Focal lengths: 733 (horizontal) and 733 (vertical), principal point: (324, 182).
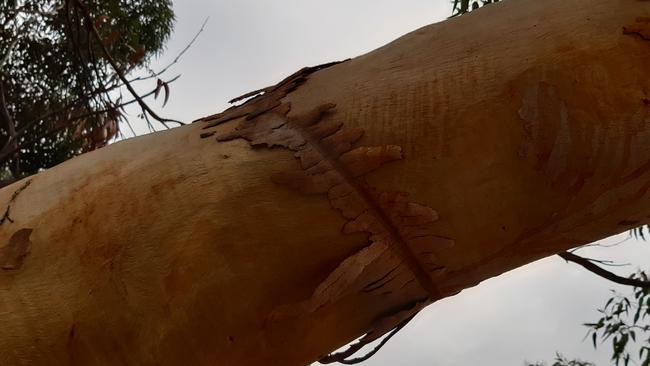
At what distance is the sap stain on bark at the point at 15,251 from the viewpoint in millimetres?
598

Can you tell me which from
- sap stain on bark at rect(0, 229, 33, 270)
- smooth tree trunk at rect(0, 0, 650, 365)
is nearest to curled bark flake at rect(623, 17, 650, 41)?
smooth tree trunk at rect(0, 0, 650, 365)

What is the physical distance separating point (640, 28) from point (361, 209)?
26 centimetres

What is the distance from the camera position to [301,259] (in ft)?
1.92

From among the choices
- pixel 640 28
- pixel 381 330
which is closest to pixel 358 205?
pixel 381 330

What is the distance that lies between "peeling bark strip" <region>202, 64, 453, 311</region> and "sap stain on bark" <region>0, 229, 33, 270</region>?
0.70 ft

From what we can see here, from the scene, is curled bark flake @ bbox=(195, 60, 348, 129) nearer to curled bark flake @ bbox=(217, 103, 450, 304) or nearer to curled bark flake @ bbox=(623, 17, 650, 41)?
curled bark flake @ bbox=(217, 103, 450, 304)

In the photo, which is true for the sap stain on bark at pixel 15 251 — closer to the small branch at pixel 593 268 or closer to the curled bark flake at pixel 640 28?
the curled bark flake at pixel 640 28

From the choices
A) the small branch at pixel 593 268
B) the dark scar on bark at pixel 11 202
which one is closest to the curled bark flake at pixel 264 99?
the dark scar on bark at pixel 11 202

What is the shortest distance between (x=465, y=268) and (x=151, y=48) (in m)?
5.66

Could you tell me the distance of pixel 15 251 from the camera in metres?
0.60

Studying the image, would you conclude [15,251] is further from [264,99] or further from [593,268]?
[593,268]

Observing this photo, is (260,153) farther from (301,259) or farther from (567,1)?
(567,1)

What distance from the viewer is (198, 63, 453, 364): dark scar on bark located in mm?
585

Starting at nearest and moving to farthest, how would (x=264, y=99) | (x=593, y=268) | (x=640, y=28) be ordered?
(x=640, y=28) → (x=264, y=99) → (x=593, y=268)
